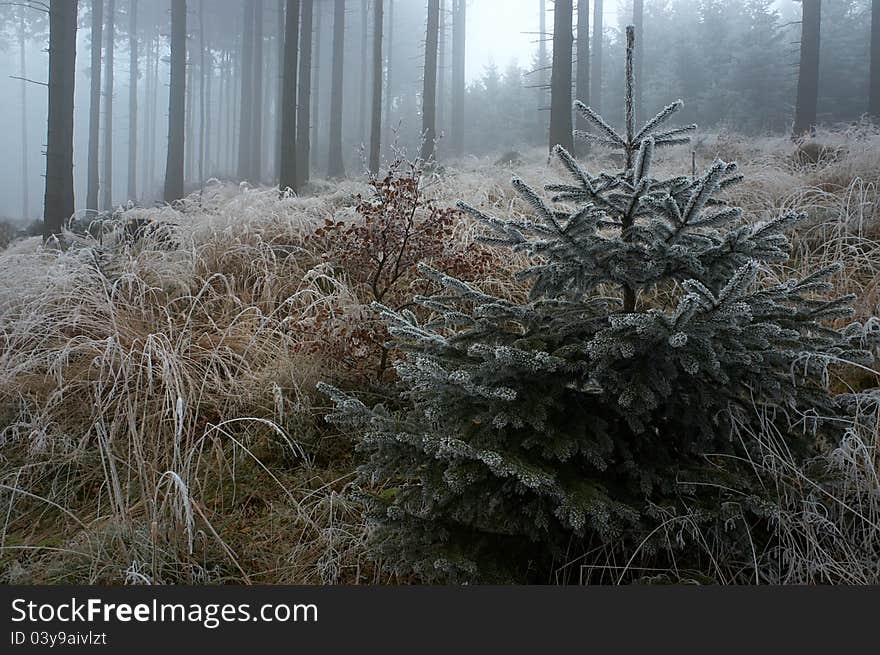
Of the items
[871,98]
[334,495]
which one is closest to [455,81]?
[871,98]

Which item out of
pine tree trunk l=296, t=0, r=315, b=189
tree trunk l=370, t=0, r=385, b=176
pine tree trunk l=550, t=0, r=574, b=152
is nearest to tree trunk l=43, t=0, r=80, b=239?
pine tree trunk l=296, t=0, r=315, b=189

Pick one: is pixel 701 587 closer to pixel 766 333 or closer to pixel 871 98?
pixel 766 333

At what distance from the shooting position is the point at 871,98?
1114 centimetres

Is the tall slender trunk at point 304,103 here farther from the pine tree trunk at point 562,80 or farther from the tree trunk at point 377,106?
the pine tree trunk at point 562,80

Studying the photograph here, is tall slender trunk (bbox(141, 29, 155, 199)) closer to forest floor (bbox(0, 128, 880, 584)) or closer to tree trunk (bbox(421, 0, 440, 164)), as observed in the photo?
tree trunk (bbox(421, 0, 440, 164))

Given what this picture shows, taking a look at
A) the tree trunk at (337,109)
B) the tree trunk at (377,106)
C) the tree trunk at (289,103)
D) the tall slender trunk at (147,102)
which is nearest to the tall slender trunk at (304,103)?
the tree trunk at (377,106)

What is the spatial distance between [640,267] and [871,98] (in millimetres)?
12791

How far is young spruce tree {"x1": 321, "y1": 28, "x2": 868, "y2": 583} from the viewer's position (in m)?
1.48

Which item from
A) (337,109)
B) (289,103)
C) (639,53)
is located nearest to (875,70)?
(639,53)

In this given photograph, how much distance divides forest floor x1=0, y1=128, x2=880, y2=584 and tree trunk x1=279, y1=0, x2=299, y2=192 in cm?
512

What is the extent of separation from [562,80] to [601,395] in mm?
8964

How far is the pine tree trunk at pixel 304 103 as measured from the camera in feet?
39.7

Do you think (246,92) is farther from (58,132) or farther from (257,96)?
(58,132)

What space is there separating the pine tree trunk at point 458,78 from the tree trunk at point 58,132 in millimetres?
12530
